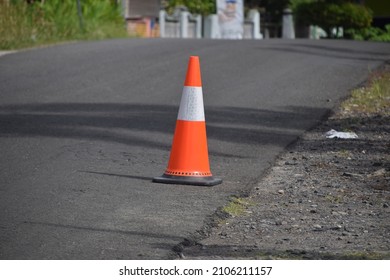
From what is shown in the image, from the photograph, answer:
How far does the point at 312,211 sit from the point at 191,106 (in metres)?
1.56

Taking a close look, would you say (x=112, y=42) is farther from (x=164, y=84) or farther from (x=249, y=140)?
(x=249, y=140)

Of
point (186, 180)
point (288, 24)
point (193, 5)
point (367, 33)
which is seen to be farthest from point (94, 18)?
point (186, 180)

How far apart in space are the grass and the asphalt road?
0.89 ft

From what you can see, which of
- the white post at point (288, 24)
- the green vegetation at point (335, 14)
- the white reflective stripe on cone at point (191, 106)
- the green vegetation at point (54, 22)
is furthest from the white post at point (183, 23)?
the white reflective stripe on cone at point (191, 106)

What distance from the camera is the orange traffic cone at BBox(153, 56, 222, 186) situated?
8031 mm

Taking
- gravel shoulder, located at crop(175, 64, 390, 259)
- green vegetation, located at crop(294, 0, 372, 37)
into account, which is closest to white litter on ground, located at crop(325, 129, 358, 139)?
gravel shoulder, located at crop(175, 64, 390, 259)

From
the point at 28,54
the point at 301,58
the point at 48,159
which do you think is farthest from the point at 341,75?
the point at 48,159

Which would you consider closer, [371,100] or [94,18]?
[371,100]

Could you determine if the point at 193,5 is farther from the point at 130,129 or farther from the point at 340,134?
the point at 130,129

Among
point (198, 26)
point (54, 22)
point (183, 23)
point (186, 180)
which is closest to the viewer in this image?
point (186, 180)

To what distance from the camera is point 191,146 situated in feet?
26.8

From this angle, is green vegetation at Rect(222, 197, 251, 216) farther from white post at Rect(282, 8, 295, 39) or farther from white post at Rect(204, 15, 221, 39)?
white post at Rect(282, 8, 295, 39)

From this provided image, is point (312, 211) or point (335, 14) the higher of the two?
point (335, 14)

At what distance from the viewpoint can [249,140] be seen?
10.8 meters
